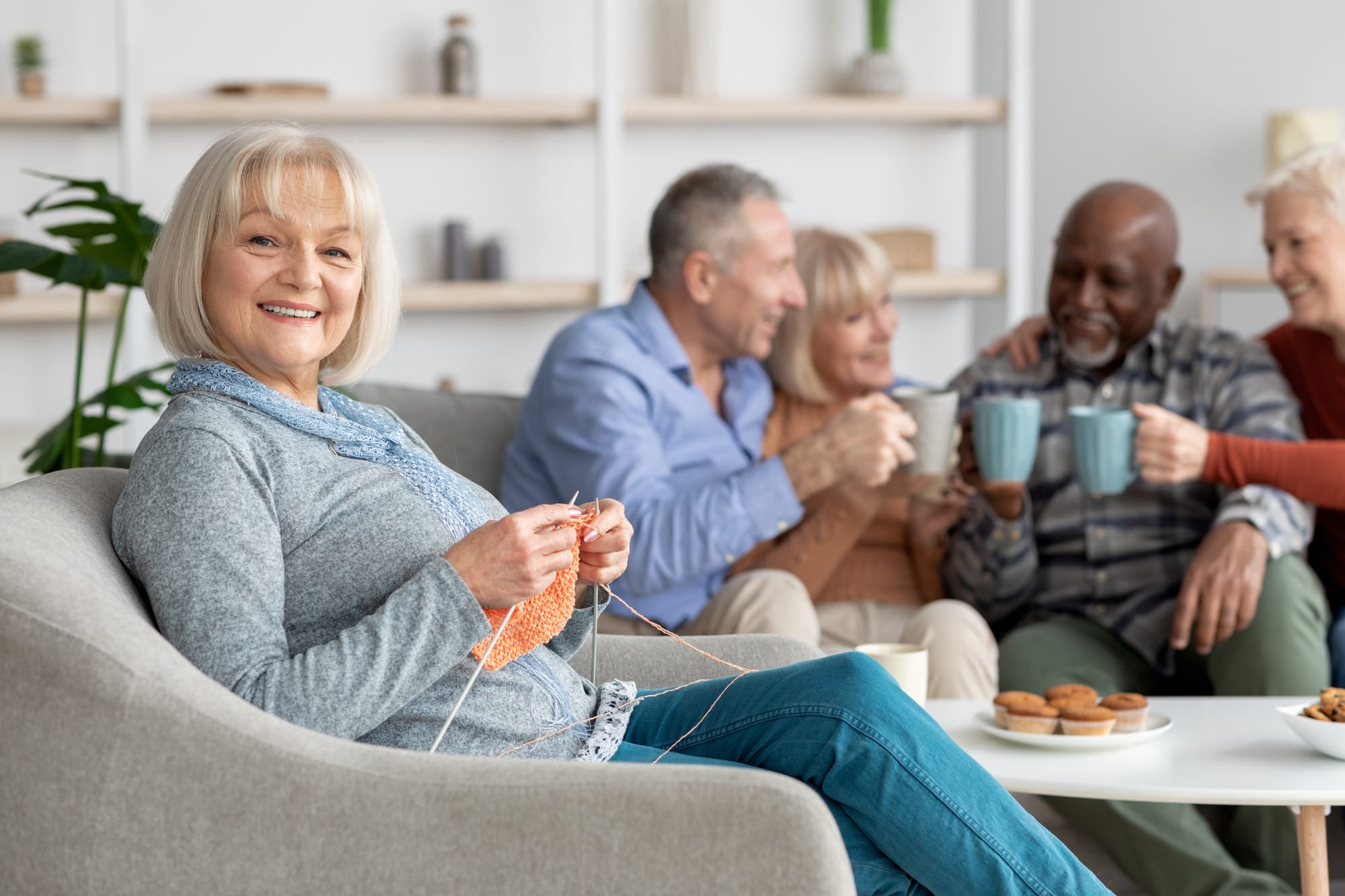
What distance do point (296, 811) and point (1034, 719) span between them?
93 centimetres

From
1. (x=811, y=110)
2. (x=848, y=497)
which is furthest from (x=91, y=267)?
(x=811, y=110)

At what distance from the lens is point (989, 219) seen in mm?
5512

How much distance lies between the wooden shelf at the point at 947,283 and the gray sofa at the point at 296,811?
2959 mm

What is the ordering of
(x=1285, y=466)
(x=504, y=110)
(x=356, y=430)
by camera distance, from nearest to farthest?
(x=356, y=430) → (x=1285, y=466) → (x=504, y=110)

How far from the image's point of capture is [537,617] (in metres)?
1.33

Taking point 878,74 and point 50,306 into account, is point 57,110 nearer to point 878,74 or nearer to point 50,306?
point 50,306

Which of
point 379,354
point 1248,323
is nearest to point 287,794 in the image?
point 379,354

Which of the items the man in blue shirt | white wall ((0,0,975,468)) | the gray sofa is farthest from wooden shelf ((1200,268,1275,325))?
the gray sofa

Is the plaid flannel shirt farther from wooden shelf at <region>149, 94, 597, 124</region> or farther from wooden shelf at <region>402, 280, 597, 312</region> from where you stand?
wooden shelf at <region>149, 94, 597, 124</region>

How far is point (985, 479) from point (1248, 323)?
10.6 ft

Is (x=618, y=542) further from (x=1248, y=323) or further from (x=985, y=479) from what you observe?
(x=1248, y=323)

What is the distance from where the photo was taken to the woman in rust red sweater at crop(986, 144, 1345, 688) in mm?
2287

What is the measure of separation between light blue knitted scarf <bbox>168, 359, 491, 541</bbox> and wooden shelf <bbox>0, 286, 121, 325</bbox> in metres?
2.04

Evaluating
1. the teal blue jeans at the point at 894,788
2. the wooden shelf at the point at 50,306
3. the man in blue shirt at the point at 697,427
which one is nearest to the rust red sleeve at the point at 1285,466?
the man in blue shirt at the point at 697,427
